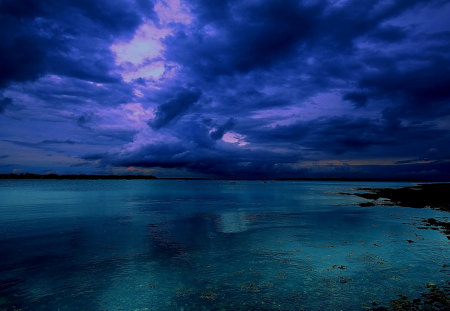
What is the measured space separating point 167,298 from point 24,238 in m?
23.1

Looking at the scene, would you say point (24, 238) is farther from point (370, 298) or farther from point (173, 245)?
point (370, 298)

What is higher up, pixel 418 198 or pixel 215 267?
pixel 215 267

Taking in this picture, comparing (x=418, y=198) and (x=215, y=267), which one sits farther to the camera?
(x=418, y=198)

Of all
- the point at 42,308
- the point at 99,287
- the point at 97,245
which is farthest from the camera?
the point at 97,245

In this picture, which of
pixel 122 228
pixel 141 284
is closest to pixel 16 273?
pixel 141 284

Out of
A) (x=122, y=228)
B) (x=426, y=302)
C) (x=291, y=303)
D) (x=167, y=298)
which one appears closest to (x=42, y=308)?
(x=167, y=298)

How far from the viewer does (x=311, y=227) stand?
3562 centimetres

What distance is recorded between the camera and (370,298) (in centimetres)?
1414

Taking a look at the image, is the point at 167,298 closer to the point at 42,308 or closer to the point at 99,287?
the point at 99,287

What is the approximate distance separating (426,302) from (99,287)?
17.6 metres

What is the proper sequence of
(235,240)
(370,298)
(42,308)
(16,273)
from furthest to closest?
(235,240)
(16,273)
(370,298)
(42,308)

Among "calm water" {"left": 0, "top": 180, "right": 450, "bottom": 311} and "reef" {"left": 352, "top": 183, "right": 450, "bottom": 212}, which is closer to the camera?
"calm water" {"left": 0, "top": 180, "right": 450, "bottom": 311}

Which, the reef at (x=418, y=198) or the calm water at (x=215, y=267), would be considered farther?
the reef at (x=418, y=198)

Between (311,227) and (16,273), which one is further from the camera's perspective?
(311,227)
